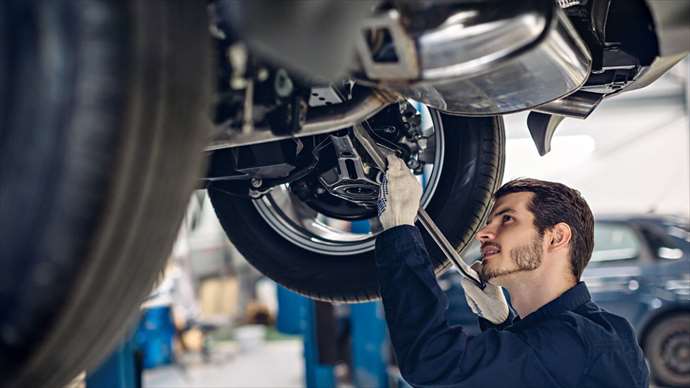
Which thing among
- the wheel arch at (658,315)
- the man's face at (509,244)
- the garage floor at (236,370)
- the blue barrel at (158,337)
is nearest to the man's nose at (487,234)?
the man's face at (509,244)

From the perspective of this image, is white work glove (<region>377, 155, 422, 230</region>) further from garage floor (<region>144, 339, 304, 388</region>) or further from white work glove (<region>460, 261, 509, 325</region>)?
garage floor (<region>144, 339, 304, 388</region>)

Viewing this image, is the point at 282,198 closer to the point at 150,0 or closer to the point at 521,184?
the point at 521,184

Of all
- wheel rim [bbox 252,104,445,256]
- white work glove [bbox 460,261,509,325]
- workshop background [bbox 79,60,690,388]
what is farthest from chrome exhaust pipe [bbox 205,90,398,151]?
workshop background [bbox 79,60,690,388]

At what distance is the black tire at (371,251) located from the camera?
1592mm

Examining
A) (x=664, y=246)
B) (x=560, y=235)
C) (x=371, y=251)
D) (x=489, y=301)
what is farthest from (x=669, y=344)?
(x=371, y=251)

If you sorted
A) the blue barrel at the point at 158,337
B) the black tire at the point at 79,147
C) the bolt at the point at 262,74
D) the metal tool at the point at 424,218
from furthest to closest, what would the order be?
1. the blue barrel at the point at 158,337
2. the metal tool at the point at 424,218
3. the bolt at the point at 262,74
4. the black tire at the point at 79,147

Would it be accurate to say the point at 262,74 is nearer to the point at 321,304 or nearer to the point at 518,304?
the point at 518,304

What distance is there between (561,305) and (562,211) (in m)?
0.20

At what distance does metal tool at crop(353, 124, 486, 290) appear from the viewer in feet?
4.73

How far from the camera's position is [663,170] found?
8.12 m

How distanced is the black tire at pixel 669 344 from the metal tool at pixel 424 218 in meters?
3.47

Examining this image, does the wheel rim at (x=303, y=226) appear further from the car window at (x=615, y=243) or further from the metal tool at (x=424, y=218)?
the car window at (x=615, y=243)

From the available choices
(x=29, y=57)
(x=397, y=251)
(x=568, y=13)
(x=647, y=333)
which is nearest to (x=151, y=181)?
(x=29, y=57)

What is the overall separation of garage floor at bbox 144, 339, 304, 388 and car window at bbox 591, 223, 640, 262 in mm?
1992
